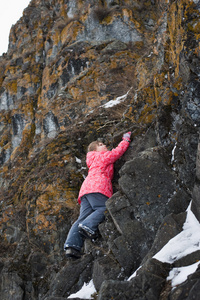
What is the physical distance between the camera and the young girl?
5.39 metres

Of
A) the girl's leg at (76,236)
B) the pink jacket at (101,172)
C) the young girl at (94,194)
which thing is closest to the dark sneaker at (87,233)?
the young girl at (94,194)

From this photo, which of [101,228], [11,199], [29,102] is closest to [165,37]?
[101,228]

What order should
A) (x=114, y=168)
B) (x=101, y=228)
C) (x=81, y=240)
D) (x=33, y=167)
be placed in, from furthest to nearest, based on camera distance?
(x=33, y=167) → (x=114, y=168) → (x=81, y=240) → (x=101, y=228)

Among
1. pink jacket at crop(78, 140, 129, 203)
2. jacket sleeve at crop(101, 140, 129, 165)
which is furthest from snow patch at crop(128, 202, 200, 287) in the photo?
jacket sleeve at crop(101, 140, 129, 165)

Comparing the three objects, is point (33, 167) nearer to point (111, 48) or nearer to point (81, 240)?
point (81, 240)

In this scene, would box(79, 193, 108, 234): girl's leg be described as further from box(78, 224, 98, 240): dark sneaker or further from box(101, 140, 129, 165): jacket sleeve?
box(101, 140, 129, 165): jacket sleeve

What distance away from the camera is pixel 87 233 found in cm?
535

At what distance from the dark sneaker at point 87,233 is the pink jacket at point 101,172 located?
0.83 m

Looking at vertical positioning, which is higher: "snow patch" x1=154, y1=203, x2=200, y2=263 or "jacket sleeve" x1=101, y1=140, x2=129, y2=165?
"jacket sleeve" x1=101, y1=140, x2=129, y2=165

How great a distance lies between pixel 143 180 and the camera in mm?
4902

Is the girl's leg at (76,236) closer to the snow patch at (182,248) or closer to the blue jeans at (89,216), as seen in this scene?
the blue jeans at (89,216)

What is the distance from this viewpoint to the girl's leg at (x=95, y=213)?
5.35 meters

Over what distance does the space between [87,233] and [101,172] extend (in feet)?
4.59

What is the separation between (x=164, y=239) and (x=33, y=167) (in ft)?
21.6
